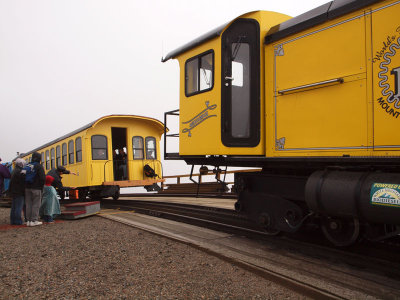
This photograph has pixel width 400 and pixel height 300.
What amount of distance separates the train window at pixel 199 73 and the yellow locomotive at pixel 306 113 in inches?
0.8

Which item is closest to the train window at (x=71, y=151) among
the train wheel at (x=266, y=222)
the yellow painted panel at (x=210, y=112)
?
the yellow painted panel at (x=210, y=112)

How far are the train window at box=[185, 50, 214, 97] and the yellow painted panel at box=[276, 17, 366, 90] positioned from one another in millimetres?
1224

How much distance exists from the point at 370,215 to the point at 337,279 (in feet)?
2.74

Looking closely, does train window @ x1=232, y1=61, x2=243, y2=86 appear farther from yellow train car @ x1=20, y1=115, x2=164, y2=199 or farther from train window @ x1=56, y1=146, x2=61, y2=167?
train window @ x1=56, y1=146, x2=61, y2=167

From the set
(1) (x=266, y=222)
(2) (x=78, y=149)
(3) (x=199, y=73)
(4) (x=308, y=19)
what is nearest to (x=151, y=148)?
(2) (x=78, y=149)

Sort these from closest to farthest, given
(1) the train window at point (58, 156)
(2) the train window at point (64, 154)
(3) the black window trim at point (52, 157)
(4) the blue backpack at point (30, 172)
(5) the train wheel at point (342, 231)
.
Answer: (5) the train wheel at point (342, 231) < (4) the blue backpack at point (30, 172) < (2) the train window at point (64, 154) < (1) the train window at point (58, 156) < (3) the black window trim at point (52, 157)

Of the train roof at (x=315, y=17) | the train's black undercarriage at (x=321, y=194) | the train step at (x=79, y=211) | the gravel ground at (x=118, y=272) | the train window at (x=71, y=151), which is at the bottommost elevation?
the train step at (x=79, y=211)

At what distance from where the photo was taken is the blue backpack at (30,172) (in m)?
7.41

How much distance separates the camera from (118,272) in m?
3.91

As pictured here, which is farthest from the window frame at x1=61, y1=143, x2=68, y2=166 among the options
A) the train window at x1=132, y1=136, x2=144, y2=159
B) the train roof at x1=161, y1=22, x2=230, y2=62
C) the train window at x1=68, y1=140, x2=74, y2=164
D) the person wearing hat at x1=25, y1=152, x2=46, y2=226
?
the train roof at x1=161, y1=22, x2=230, y2=62

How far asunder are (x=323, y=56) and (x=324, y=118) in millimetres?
908

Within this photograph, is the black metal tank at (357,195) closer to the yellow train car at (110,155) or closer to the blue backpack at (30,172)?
A: the blue backpack at (30,172)

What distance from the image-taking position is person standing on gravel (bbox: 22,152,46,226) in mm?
7500

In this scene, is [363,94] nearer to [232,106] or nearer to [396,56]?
[396,56]
